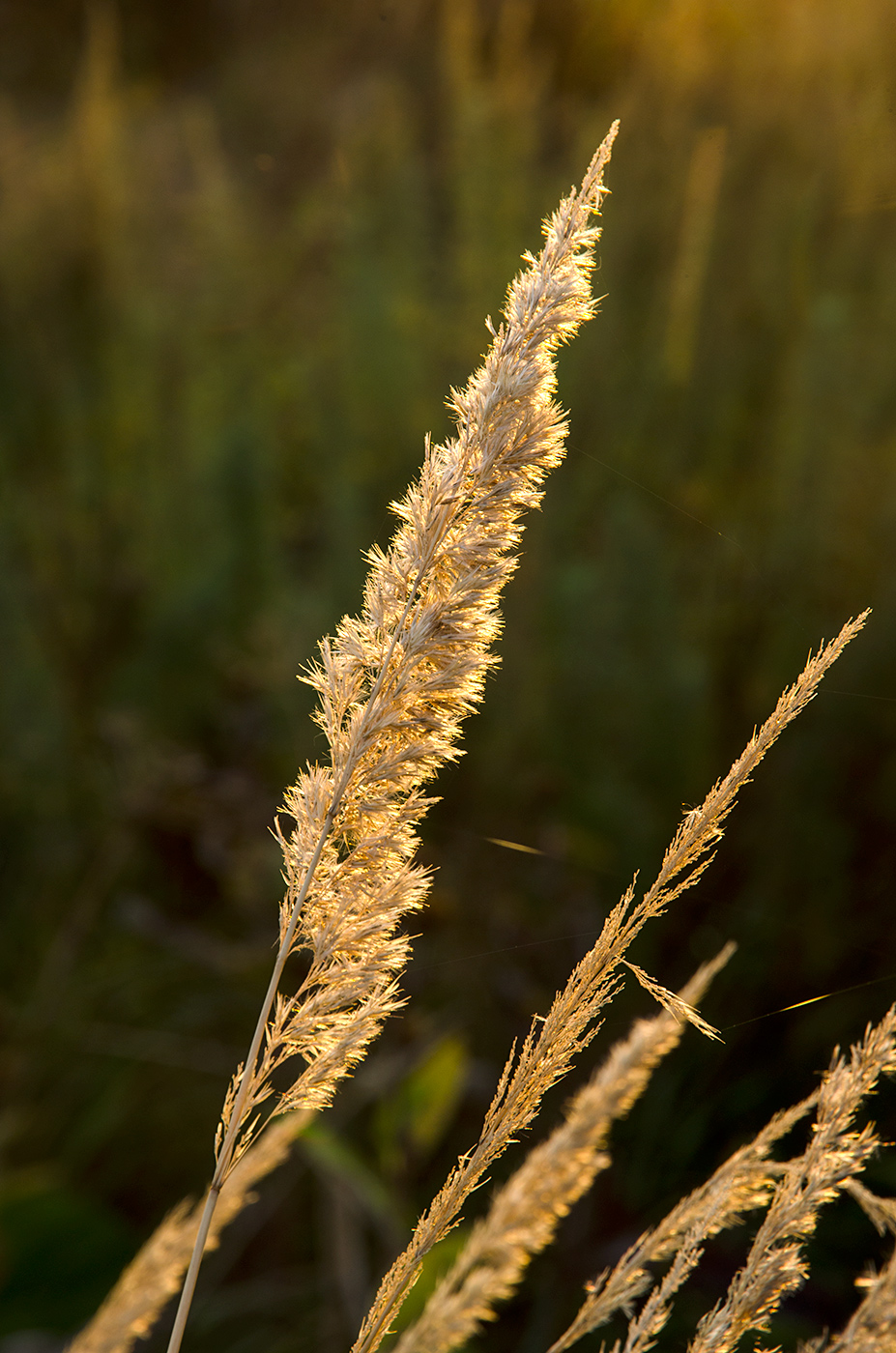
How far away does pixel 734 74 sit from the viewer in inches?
64.9

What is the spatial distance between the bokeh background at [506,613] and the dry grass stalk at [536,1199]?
1.92 ft

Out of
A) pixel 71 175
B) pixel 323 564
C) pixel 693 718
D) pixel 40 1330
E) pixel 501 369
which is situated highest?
pixel 71 175

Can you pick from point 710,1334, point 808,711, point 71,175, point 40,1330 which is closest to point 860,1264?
point 808,711

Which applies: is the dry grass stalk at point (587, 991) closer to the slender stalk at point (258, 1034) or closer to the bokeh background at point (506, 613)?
the slender stalk at point (258, 1034)

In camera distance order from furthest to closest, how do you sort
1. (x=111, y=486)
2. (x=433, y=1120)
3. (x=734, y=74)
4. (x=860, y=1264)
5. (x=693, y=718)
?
(x=111, y=486), (x=734, y=74), (x=693, y=718), (x=433, y=1120), (x=860, y=1264)

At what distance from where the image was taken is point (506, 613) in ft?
4.84

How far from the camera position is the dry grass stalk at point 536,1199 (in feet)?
1.78

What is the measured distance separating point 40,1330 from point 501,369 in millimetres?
1521

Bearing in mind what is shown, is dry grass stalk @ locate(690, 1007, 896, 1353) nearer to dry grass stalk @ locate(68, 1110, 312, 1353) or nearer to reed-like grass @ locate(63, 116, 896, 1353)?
reed-like grass @ locate(63, 116, 896, 1353)

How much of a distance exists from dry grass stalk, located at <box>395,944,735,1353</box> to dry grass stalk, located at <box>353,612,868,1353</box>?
0.14 metres

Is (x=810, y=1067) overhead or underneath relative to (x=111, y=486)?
underneath

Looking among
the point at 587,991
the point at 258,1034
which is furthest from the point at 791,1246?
the point at 258,1034

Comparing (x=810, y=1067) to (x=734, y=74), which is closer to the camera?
(x=810, y=1067)

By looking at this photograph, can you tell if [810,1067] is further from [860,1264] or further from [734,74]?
[734,74]
